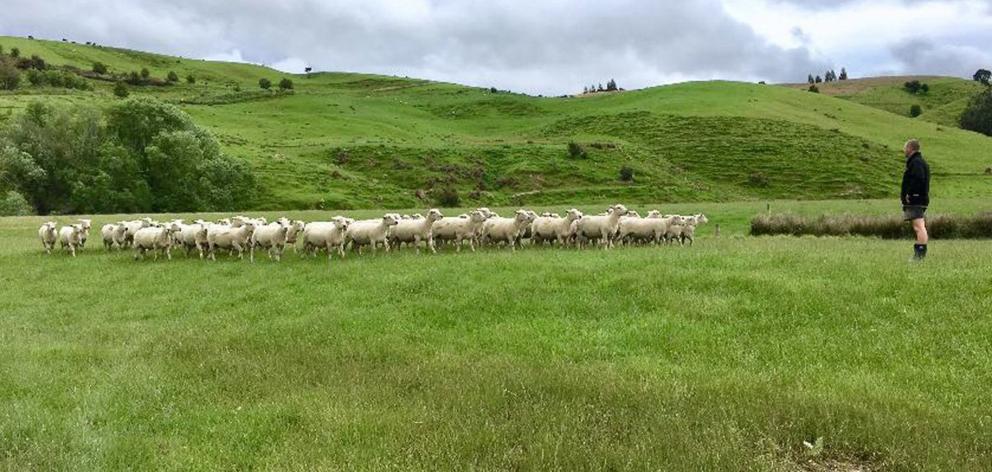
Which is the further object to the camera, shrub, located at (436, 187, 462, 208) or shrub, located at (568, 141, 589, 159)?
shrub, located at (568, 141, 589, 159)

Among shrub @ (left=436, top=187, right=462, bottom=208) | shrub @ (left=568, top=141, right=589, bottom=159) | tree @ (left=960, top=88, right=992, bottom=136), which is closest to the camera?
shrub @ (left=436, top=187, right=462, bottom=208)

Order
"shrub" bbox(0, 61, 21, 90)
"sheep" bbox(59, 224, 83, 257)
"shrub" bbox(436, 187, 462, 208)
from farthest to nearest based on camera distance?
"shrub" bbox(0, 61, 21, 90) → "shrub" bbox(436, 187, 462, 208) → "sheep" bbox(59, 224, 83, 257)

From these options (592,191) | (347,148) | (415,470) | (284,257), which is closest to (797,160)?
(592,191)

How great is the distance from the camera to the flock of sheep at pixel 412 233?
23750mm

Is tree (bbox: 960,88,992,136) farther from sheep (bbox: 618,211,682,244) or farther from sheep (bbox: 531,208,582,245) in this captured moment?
sheep (bbox: 531,208,582,245)

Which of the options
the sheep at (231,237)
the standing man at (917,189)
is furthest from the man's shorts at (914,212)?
the sheep at (231,237)

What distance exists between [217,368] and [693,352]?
7.42 meters

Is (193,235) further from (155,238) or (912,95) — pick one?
(912,95)

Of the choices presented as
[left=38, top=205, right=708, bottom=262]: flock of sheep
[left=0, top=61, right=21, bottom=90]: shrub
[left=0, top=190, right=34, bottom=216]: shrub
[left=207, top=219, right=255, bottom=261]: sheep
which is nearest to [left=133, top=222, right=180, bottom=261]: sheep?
[left=38, top=205, right=708, bottom=262]: flock of sheep

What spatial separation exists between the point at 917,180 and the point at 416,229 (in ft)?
49.7

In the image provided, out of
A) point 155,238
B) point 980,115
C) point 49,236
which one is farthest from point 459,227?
point 980,115

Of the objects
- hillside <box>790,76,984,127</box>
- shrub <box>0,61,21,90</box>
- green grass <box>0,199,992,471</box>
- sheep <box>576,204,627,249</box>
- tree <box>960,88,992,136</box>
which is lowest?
green grass <box>0,199,992,471</box>

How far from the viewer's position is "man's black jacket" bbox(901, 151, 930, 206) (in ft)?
50.9

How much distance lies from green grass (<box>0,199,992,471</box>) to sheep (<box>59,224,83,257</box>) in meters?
10.2
